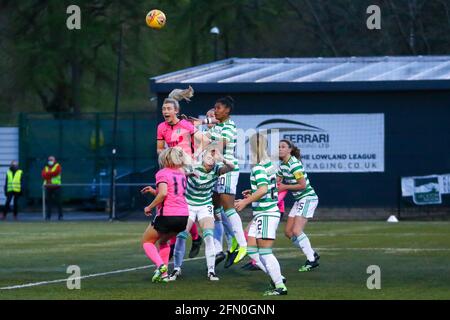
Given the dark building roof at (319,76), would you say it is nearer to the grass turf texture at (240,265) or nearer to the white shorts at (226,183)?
→ the grass turf texture at (240,265)

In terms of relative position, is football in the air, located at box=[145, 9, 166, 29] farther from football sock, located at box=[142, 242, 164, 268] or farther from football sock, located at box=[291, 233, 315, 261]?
football sock, located at box=[142, 242, 164, 268]

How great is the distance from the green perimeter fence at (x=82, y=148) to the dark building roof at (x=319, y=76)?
4057 mm

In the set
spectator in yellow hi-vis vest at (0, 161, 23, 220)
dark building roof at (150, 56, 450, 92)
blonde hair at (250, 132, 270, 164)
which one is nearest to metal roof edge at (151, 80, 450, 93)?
dark building roof at (150, 56, 450, 92)

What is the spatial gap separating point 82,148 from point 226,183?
2494 centimetres

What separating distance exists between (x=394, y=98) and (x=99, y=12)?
1742 cm

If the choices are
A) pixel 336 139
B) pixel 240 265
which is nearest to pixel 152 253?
pixel 240 265

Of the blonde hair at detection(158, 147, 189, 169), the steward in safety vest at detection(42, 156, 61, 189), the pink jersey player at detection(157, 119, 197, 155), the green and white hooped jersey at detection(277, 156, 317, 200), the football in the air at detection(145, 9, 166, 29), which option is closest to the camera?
the blonde hair at detection(158, 147, 189, 169)

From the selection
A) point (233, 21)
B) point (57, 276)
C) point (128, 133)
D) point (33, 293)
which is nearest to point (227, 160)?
point (57, 276)

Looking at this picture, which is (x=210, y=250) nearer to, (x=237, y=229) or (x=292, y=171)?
(x=237, y=229)

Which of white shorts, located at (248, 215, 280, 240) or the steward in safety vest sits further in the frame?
the steward in safety vest

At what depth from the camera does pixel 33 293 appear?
1348 centimetres

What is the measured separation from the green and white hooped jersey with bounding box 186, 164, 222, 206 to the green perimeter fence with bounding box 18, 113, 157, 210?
24932mm

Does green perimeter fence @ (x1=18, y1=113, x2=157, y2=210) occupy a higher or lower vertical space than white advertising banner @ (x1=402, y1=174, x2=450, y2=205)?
higher

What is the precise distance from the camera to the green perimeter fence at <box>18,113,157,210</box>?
134 feet
